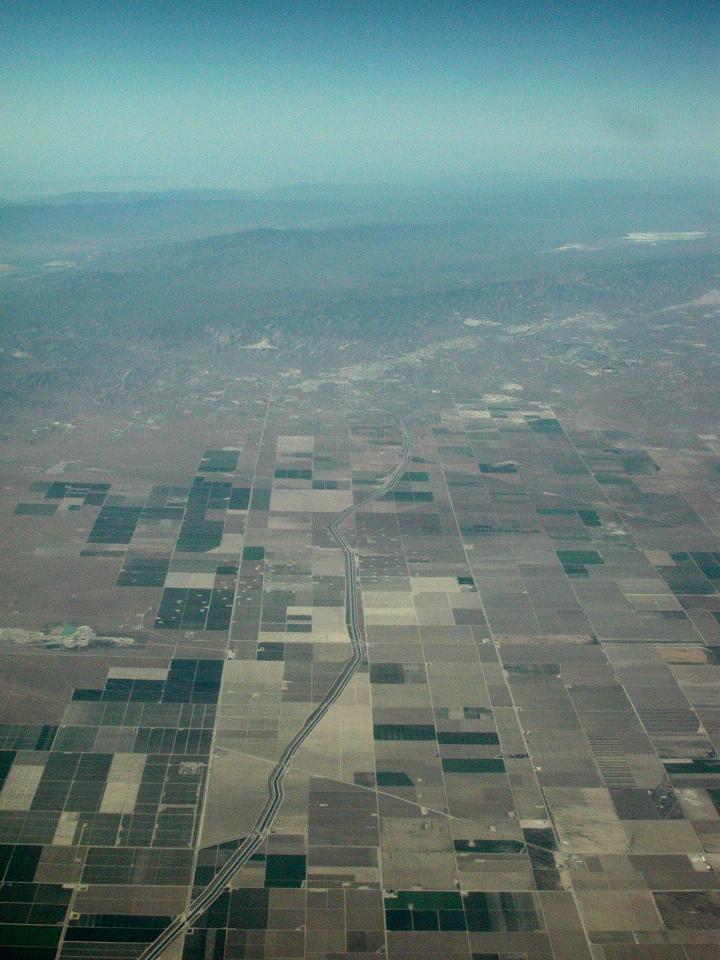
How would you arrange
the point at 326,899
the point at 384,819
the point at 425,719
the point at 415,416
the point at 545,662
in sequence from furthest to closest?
the point at 415,416 → the point at 545,662 → the point at 425,719 → the point at 384,819 → the point at 326,899

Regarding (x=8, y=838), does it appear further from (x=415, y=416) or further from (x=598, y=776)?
(x=415, y=416)

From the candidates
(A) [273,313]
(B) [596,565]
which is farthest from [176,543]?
(A) [273,313]

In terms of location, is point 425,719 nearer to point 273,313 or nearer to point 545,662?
point 545,662

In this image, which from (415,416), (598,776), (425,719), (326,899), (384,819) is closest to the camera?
(326,899)

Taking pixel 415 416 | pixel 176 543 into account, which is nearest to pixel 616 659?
pixel 176 543

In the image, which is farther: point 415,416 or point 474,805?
point 415,416

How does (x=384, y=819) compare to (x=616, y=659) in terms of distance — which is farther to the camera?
(x=616, y=659)
